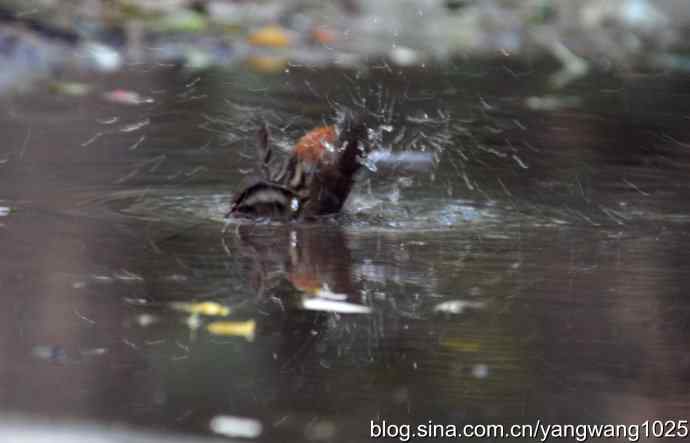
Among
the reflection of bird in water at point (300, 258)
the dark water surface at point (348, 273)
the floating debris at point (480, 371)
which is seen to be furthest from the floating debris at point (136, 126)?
the floating debris at point (480, 371)

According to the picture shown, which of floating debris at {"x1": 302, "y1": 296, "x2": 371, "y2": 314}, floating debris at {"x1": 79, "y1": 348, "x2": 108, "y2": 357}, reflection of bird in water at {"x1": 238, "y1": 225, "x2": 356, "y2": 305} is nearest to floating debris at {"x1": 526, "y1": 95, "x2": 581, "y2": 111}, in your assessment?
reflection of bird in water at {"x1": 238, "y1": 225, "x2": 356, "y2": 305}

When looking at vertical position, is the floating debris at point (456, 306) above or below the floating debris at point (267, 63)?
below

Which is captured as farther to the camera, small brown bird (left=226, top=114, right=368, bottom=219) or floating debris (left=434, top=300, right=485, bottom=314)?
small brown bird (left=226, top=114, right=368, bottom=219)

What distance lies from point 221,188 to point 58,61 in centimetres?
345

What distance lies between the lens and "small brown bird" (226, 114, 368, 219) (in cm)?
579

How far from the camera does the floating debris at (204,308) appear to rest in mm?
4691

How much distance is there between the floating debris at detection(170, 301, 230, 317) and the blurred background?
3 centimetres

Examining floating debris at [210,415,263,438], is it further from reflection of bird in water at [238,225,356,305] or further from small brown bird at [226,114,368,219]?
small brown bird at [226,114,368,219]

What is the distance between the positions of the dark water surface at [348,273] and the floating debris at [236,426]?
1.5 inches

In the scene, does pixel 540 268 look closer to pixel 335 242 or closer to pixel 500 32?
pixel 335 242

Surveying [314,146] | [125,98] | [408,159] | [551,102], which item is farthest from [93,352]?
[551,102]

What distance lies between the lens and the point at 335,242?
5.70 metres

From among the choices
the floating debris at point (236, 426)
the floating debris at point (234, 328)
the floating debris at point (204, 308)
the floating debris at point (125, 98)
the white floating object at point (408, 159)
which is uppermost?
the floating debris at point (125, 98)

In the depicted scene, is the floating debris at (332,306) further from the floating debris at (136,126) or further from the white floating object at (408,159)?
the floating debris at (136,126)
